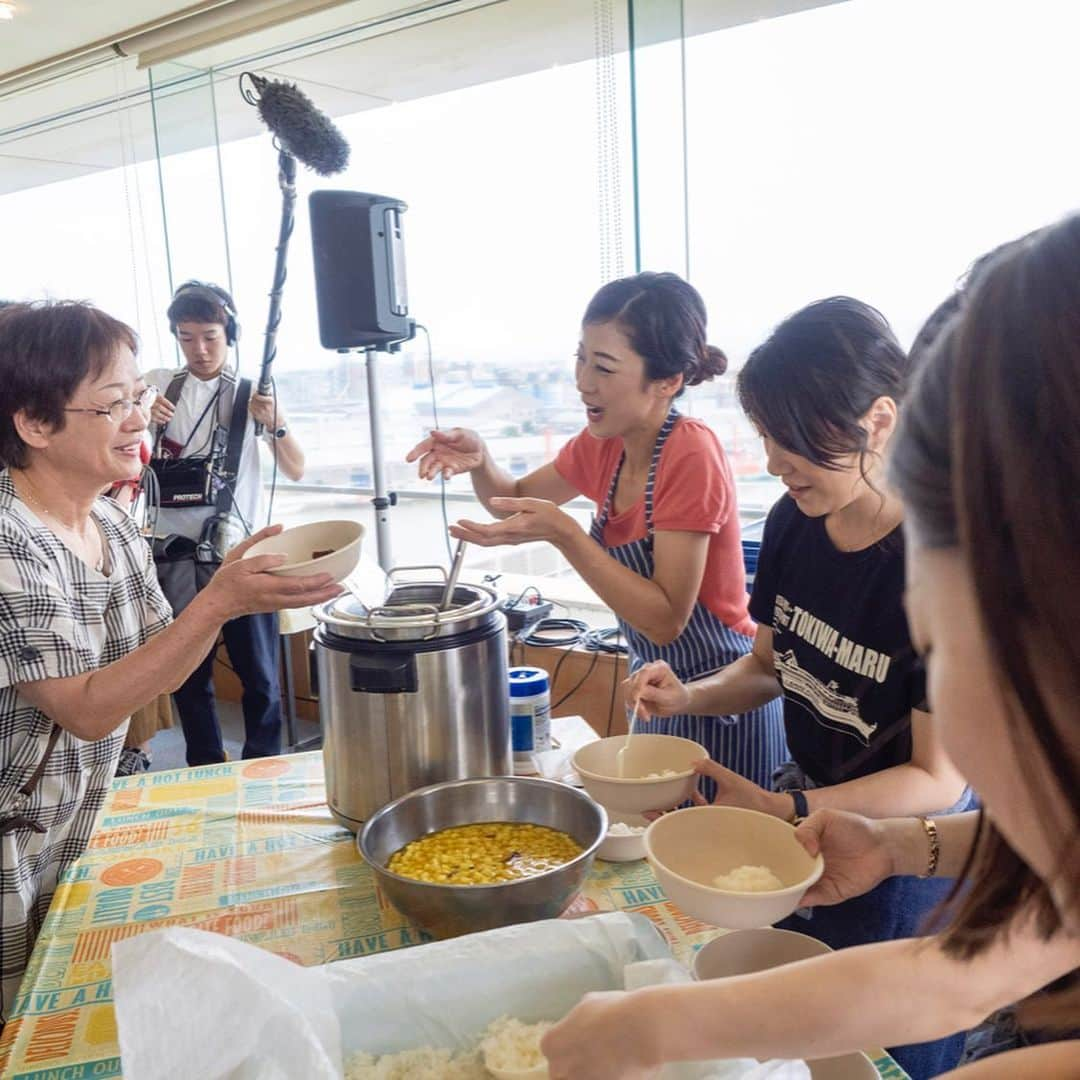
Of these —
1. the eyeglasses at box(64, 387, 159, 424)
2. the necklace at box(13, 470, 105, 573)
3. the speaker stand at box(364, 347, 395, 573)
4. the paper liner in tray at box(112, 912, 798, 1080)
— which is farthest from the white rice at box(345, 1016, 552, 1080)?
the speaker stand at box(364, 347, 395, 573)

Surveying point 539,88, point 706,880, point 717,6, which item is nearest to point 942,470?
point 706,880

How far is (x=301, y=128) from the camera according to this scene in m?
2.75

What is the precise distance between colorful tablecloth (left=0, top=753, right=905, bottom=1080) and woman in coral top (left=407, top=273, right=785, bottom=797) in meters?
0.53

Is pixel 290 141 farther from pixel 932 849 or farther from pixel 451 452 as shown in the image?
pixel 932 849

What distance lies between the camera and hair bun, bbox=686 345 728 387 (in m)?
1.87

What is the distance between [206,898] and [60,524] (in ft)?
2.18

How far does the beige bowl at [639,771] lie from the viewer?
3.83 feet

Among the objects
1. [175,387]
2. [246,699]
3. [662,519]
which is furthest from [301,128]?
[246,699]

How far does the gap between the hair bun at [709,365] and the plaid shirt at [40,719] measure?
1.16 metres

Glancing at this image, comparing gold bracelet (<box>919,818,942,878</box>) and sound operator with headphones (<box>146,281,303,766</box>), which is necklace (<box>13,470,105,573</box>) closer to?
gold bracelet (<box>919,818,942,878</box>)

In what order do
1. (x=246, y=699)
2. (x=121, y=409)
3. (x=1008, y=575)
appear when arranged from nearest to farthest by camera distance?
(x=1008, y=575)
(x=121, y=409)
(x=246, y=699)

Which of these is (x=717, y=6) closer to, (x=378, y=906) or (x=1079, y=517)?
(x=378, y=906)

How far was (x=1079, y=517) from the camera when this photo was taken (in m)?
0.38

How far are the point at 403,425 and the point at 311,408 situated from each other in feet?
2.00
